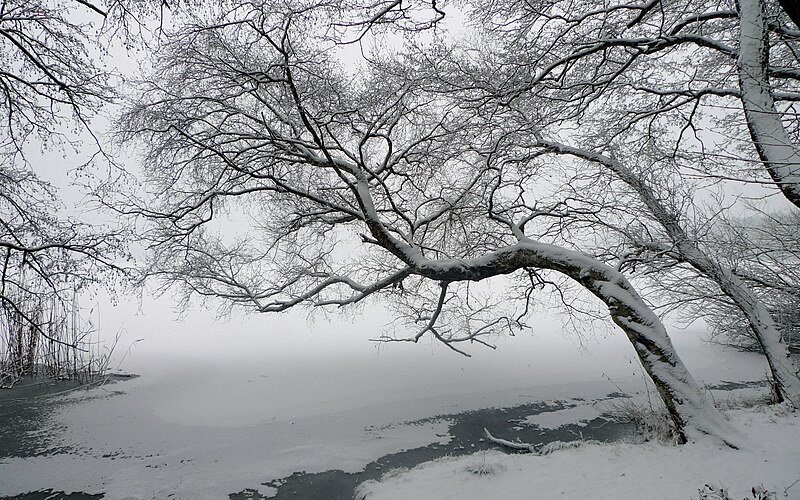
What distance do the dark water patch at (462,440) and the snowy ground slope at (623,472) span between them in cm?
52

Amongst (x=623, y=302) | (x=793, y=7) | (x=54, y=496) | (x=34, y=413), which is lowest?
(x=54, y=496)

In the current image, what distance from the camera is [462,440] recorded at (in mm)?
7164

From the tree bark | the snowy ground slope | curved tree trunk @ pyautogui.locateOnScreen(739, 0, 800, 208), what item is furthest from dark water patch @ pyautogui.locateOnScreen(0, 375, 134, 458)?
curved tree trunk @ pyautogui.locateOnScreen(739, 0, 800, 208)

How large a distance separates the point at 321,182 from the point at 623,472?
6838mm

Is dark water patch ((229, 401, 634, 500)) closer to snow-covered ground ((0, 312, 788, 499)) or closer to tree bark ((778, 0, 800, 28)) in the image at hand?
snow-covered ground ((0, 312, 788, 499))

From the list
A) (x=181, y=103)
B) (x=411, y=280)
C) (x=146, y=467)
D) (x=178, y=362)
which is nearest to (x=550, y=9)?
(x=181, y=103)

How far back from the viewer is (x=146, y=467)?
630 centimetres

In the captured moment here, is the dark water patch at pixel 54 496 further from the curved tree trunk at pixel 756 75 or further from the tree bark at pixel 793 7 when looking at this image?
the curved tree trunk at pixel 756 75

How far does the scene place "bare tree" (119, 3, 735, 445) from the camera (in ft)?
17.5

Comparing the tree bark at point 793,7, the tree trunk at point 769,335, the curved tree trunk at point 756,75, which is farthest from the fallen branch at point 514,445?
the tree bark at point 793,7

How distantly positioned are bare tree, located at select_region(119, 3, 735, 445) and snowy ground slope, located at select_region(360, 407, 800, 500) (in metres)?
0.51

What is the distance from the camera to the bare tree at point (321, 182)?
534 centimetres

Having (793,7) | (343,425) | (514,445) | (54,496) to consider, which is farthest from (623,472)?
(54,496)

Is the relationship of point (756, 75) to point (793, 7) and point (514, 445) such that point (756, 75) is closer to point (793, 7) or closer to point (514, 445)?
point (793, 7)
